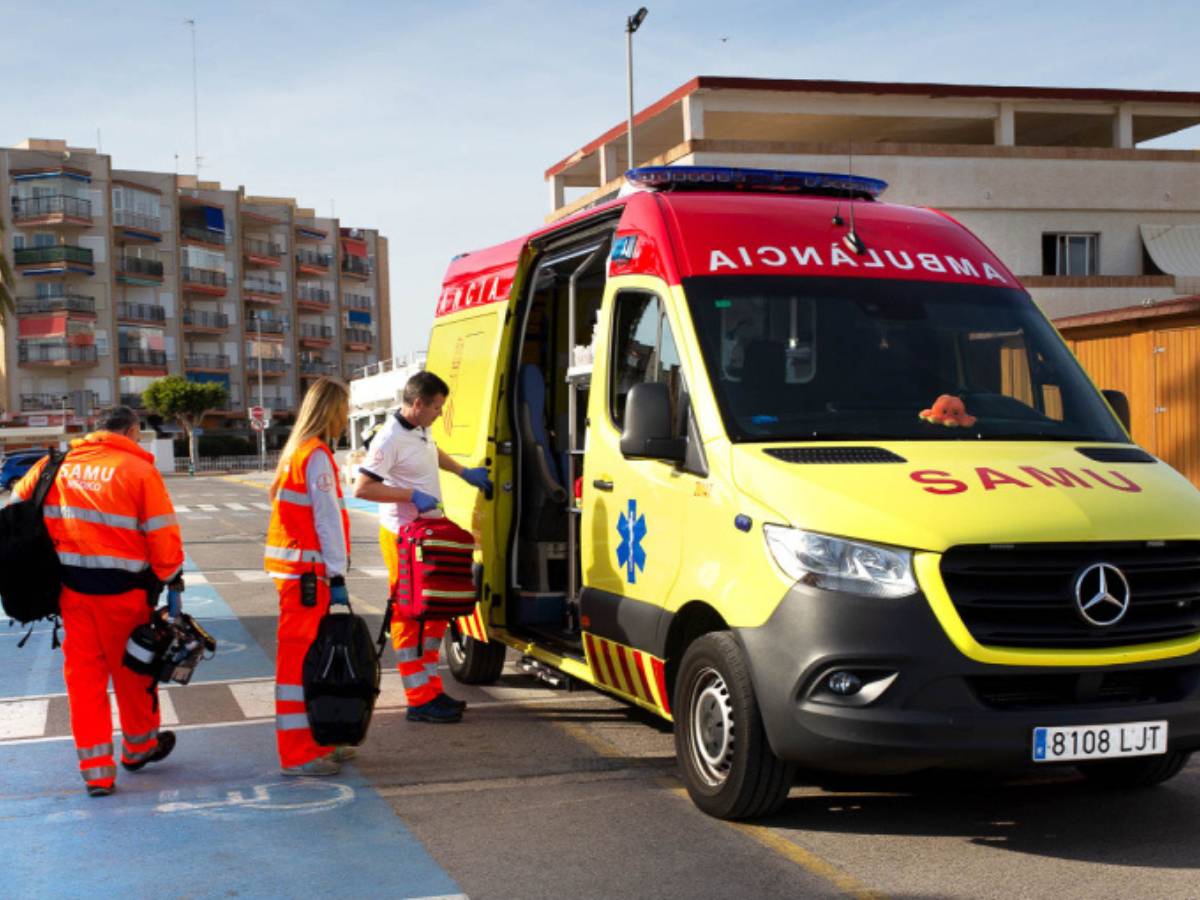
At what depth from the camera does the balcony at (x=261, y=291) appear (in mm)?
95375

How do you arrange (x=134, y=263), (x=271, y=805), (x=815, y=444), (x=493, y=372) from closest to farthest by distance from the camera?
(x=815, y=444) → (x=271, y=805) → (x=493, y=372) → (x=134, y=263)

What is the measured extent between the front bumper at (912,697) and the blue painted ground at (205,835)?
1.35 meters

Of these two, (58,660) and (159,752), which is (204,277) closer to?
(58,660)

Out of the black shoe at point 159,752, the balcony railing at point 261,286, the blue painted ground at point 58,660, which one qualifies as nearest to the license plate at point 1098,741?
the black shoe at point 159,752

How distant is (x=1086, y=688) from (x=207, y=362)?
91585mm

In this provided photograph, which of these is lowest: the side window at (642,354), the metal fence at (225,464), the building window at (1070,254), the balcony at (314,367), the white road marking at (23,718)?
the metal fence at (225,464)

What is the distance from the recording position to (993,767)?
196 inches

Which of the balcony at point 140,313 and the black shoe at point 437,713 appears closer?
the black shoe at point 437,713

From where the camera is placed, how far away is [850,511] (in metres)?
5.04

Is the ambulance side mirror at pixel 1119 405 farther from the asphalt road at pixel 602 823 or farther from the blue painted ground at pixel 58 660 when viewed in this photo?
the blue painted ground at pixel 58 660

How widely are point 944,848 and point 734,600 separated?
45.4 inches

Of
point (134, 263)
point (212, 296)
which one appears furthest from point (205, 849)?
point (212, 296)

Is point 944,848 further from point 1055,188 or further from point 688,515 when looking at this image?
point 1055,188

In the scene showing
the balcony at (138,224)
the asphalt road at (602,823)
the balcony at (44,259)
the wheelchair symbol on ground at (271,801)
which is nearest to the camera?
the asphalt road at (602,823)
